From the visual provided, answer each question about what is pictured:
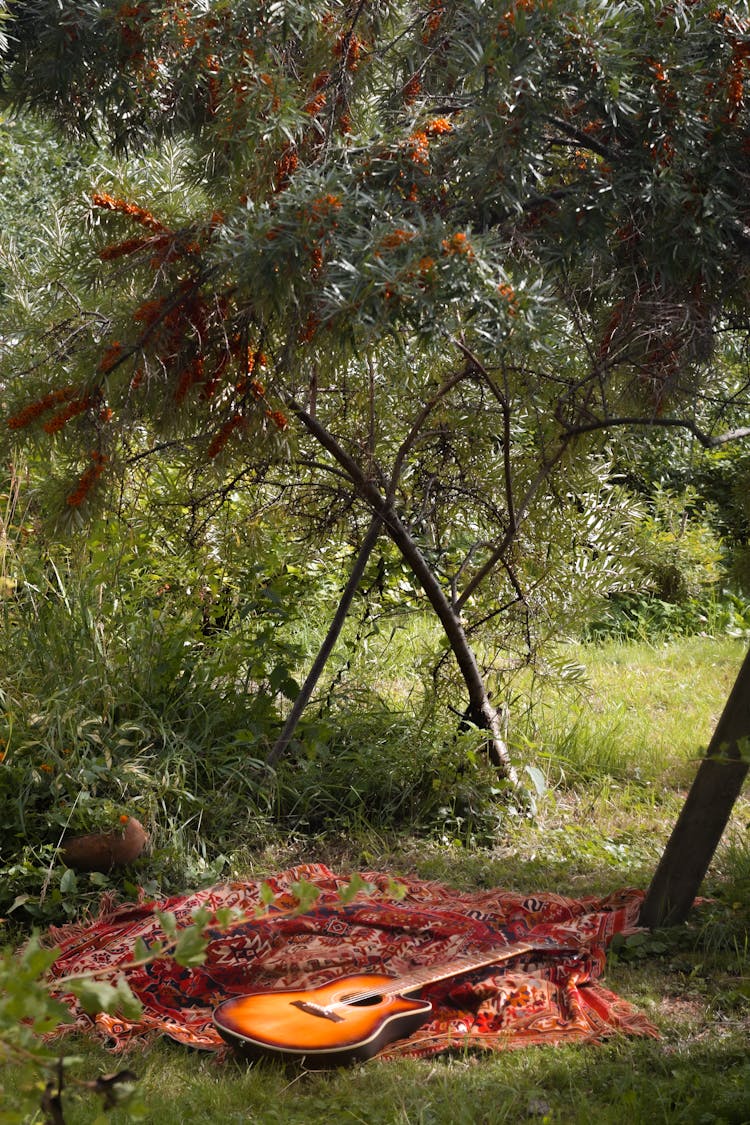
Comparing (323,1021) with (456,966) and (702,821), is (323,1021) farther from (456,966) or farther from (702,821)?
(702,821)

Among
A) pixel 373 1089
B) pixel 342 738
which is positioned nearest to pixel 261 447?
pixel 373 1089

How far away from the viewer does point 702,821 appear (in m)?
3.11

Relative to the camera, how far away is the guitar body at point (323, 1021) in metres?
2.52

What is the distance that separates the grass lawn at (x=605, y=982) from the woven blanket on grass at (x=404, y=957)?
0.25ft

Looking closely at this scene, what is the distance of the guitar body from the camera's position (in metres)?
2.52

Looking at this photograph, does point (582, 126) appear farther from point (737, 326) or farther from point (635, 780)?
point (635, 780)

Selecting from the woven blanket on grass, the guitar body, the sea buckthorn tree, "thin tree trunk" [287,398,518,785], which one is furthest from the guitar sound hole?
"thin tree trunk" [287,398,518,785]

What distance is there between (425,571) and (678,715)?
7.06ft

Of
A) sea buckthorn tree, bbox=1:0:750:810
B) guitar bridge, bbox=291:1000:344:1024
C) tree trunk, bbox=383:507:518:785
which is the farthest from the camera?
tree trunk, bbox=383:507:518:785

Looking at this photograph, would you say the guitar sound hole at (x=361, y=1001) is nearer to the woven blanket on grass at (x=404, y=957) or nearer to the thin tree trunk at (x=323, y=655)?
the woven blanket on grass at (x=404, y=957)

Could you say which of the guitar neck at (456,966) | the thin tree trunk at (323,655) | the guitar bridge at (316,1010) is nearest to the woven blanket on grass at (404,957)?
the guitar neck at (456,966)

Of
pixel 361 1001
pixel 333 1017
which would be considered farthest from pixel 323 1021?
pixel 361 1001

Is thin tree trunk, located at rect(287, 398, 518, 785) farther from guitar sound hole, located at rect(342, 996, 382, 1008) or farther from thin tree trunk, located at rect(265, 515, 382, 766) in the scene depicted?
guitar sound hole, located at rect(342, 996, 382, 1008)

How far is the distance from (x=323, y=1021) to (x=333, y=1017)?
24mm
